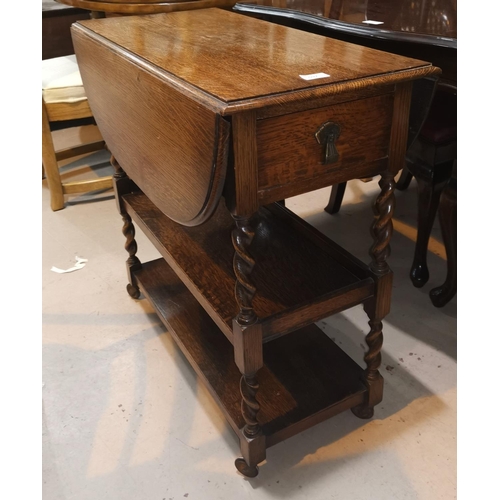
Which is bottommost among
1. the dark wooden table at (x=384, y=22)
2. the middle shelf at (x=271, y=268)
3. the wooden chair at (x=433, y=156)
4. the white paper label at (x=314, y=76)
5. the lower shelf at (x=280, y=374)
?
the lower shelf at (x=280, y=374)

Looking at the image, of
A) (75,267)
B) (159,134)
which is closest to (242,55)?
(159,134)

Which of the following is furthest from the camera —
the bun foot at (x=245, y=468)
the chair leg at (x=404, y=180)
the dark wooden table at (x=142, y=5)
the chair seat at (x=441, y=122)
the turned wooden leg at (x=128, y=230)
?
the chair leg at (x=404, y=180)

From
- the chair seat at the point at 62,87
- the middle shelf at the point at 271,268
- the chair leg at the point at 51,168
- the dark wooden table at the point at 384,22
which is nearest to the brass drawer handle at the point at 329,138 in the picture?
the middle shelf at the point at 271,268

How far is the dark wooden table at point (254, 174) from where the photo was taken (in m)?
0.95

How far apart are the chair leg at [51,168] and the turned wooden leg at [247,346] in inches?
66.8

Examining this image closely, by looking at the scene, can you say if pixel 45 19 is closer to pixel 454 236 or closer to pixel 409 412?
pixel 454 236

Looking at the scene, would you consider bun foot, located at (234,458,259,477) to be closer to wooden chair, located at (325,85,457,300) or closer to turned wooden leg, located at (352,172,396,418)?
turned wooden leg, located at (352,172,396,418)

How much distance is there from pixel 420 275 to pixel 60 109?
1.71 m

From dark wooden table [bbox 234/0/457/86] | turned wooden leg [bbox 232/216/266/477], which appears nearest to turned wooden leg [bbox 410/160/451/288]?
dark wooden table [bbox 234/0/457/86]

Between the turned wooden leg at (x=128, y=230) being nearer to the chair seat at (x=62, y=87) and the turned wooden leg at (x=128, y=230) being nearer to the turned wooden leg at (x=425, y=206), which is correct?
the chair seat at (x=62, y=87)

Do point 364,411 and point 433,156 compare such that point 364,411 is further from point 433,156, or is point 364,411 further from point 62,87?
point 62,87

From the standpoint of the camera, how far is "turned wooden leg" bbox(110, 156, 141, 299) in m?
1.72

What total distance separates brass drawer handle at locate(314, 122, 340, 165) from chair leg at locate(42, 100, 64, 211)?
1.78m

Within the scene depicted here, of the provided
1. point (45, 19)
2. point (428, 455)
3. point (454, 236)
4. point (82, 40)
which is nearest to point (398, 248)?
point (454, 236)
